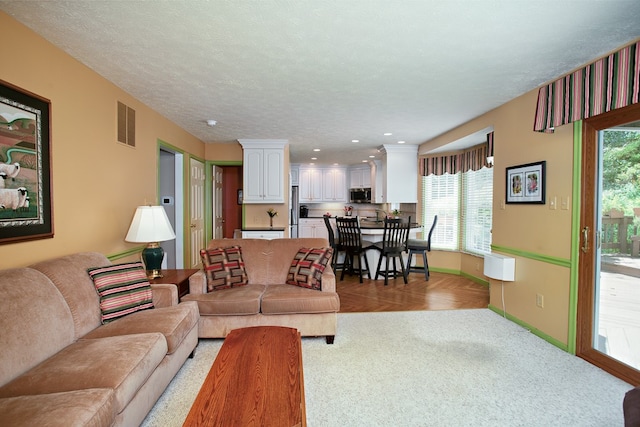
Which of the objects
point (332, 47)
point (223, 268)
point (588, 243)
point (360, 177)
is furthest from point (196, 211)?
point (588, 243)

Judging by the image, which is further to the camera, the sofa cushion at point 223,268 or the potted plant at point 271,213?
the potted plant at point 271,213

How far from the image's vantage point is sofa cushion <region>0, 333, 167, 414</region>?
1450 millimetres

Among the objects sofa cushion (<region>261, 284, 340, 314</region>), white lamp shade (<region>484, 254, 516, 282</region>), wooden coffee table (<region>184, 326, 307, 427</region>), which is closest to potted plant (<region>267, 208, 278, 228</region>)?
sofa cushion (<region>261, 284, 340, 314</region>)

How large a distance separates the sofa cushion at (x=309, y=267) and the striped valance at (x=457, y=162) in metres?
3.12

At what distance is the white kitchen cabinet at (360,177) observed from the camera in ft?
27.7

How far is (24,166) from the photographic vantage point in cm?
205

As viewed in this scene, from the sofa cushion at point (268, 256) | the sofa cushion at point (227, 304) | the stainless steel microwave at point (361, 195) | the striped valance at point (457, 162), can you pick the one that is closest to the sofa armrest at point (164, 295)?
the sofa cushion at point (227, 304)

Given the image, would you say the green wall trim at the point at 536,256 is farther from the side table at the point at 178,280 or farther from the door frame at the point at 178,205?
the door frame at the point at 178,205

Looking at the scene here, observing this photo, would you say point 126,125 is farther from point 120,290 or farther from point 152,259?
point 120,290

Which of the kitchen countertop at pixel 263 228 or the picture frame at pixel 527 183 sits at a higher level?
the picture frame at pixel 527 183

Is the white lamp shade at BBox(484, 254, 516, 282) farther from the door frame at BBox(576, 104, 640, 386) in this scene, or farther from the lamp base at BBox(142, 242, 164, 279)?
the lamp base at BBox(142, 242, 164, 279)

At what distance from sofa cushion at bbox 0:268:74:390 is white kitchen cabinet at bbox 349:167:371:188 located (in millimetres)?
7248

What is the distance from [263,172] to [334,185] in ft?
11.0

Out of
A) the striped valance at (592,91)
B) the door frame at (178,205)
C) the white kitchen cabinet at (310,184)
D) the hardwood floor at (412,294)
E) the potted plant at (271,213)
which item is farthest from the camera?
the white kitchen cabinet at (310,184)
